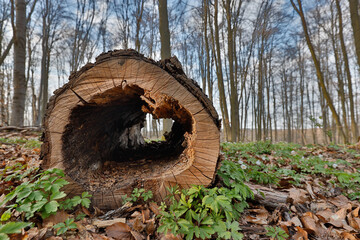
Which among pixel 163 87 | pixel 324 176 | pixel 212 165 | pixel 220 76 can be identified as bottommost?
pixel 324 176

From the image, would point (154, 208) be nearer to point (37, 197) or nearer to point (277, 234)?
point (37, 197)

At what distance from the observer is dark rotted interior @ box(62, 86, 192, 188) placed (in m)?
1.92

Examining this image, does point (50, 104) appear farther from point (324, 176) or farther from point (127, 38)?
point (127, 38)

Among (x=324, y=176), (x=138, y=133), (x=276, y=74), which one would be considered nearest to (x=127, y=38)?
(x=138, y=133)

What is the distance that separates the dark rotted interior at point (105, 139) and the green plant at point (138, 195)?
26 centimetres

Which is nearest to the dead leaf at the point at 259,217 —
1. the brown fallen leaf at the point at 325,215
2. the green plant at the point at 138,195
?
the brown fallen leaf at the point at 325,215

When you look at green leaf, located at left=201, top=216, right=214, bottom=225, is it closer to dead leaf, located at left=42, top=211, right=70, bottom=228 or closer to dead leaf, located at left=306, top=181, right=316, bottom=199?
dead leaf, located at left=42, top=211, right=70, bottom=228

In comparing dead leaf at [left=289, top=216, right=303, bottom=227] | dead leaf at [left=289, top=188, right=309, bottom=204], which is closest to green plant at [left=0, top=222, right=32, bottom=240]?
dead leaf at [left=289, top=216, right=303, bottom=227]

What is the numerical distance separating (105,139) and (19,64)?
18.1 feet

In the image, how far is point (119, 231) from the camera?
1446 mm

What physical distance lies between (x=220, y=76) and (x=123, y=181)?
7193mm

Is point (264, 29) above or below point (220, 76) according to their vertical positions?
above

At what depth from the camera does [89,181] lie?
1.91m

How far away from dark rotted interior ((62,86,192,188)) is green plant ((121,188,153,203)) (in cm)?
26
